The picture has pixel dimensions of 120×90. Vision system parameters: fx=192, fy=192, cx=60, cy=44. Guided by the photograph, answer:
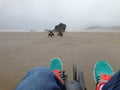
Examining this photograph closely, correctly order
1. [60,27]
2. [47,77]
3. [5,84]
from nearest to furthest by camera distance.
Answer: [47,77]
[5,84]
[60,27]

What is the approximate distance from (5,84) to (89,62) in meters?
1.23

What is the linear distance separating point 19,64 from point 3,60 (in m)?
0.42

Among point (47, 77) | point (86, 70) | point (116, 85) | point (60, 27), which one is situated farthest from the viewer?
point (60, 27)

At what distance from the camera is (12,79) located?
210cm

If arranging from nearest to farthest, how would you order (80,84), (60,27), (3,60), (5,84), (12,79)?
(80,84) < (5,84) < (12,79) < (3,60) < (60,27)

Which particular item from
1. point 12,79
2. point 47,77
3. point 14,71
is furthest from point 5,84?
point 47,77

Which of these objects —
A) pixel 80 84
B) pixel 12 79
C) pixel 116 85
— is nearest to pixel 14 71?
pixel 12 79

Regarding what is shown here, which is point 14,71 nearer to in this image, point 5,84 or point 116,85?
point 5,84

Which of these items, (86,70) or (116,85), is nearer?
(116,85)

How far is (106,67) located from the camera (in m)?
1.96

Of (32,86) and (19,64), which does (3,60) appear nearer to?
(19,64)

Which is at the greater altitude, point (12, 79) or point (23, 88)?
point (23, 88)

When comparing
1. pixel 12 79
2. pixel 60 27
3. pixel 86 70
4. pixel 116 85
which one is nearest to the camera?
pixel 116 85

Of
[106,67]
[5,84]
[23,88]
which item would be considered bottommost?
[5,84]
